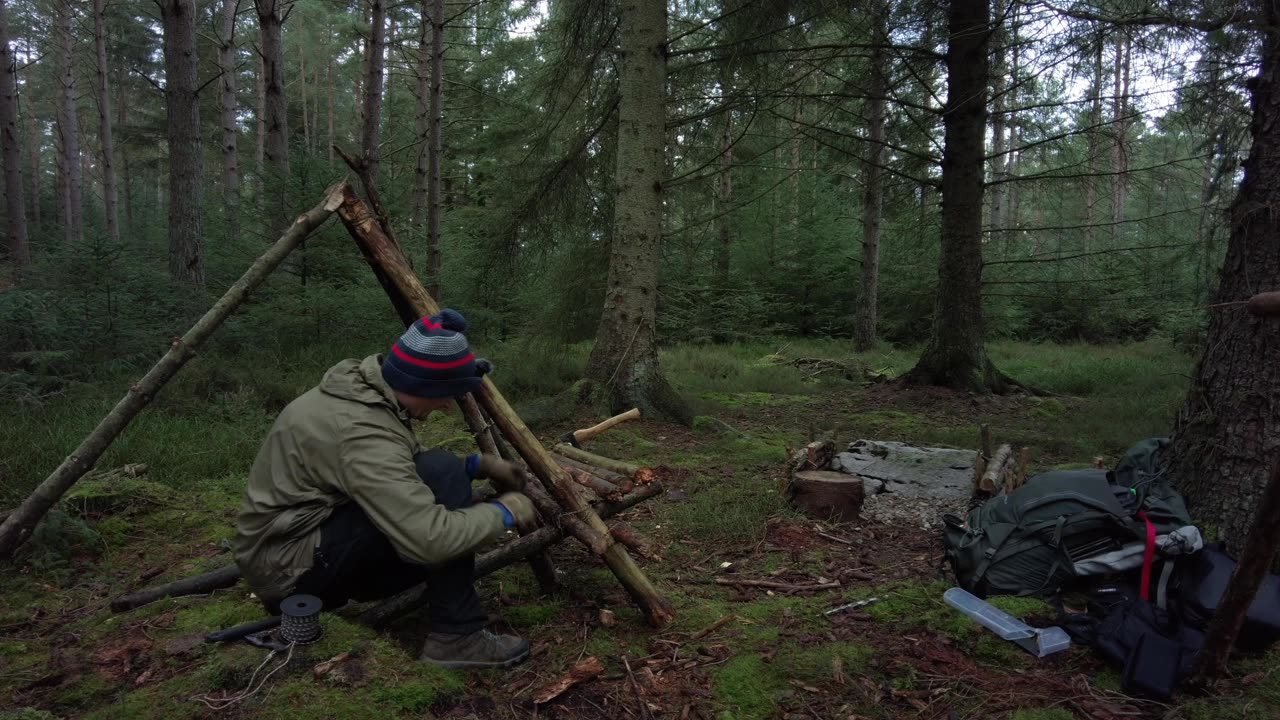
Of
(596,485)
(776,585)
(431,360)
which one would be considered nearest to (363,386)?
(431,360)

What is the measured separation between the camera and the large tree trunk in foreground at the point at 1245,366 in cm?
354

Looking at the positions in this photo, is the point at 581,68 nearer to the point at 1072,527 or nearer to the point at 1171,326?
the point at 1072,527

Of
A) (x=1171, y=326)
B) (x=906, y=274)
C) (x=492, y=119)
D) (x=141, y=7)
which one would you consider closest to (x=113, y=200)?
(x=141, y=7)

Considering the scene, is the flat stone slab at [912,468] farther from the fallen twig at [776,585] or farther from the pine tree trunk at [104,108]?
the pine tree trunk at [104,108]

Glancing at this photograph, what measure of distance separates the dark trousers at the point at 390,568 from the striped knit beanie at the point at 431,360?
34 cm

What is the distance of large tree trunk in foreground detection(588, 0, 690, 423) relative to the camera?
7453mm

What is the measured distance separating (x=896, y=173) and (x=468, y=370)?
27.6 feet

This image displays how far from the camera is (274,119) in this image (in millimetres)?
10766

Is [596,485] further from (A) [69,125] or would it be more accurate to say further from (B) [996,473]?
(A) [69,125]

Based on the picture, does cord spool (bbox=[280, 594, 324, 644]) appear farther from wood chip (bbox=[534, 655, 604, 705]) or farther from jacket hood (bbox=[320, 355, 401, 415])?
wood chip (bbox=[534, 655, 604, 705])

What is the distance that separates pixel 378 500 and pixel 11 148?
16.9 m

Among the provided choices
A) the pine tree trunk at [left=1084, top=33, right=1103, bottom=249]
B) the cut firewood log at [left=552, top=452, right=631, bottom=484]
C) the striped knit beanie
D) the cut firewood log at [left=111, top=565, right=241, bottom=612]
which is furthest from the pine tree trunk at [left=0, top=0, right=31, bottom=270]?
the pine tree trunk at [left=1084, top=33, right=1103, bottom=249]

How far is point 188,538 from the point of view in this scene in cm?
426

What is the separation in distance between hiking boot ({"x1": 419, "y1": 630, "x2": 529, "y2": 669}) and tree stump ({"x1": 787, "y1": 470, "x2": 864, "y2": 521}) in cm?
266
